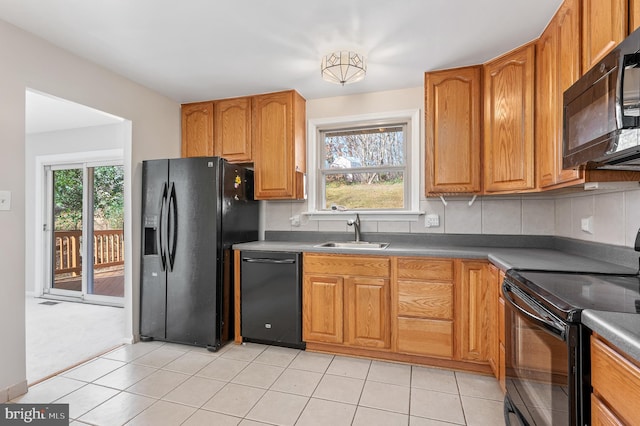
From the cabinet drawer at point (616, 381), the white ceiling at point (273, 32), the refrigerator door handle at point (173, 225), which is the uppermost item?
the white ceiling at point (273, 32)

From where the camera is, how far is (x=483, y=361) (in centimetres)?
227

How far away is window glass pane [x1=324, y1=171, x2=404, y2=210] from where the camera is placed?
10.3ft

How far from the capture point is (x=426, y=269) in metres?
2.39

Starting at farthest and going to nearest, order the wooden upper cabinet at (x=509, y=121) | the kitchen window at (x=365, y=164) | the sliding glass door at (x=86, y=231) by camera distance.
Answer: the sliding glass door at (x=86, y=231)
the kitchen window at (x=365, y=164)
the wooden upper cabinet at (x=509, y=121)

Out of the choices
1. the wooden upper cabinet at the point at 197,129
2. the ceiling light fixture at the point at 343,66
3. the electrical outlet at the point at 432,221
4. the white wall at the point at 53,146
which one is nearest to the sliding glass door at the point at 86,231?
the white wall at the point at 53,146

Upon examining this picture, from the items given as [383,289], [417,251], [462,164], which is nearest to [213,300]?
[383,289]

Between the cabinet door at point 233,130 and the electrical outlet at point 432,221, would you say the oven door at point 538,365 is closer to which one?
the electrical outlet at point 432,221

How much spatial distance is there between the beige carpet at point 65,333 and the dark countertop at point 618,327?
3195mm

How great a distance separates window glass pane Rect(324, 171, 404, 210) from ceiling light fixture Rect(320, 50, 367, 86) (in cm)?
109

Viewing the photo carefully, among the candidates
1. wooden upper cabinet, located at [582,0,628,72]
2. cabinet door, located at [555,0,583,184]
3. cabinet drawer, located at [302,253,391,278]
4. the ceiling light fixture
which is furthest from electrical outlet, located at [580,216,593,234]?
the ceiling light fixture

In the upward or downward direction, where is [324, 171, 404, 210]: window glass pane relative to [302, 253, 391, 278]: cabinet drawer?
upward

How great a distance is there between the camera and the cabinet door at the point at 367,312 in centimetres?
249

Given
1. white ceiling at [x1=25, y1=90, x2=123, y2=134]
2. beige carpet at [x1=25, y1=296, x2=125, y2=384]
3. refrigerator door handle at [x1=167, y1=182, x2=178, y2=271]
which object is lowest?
beige carpet at [x1=25, y1=296, x2=125, y2=384]

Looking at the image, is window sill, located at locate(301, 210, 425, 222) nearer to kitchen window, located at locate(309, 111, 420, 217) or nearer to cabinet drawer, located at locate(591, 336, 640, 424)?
kitchen window, located at locate(309, 111, 420, 217)
